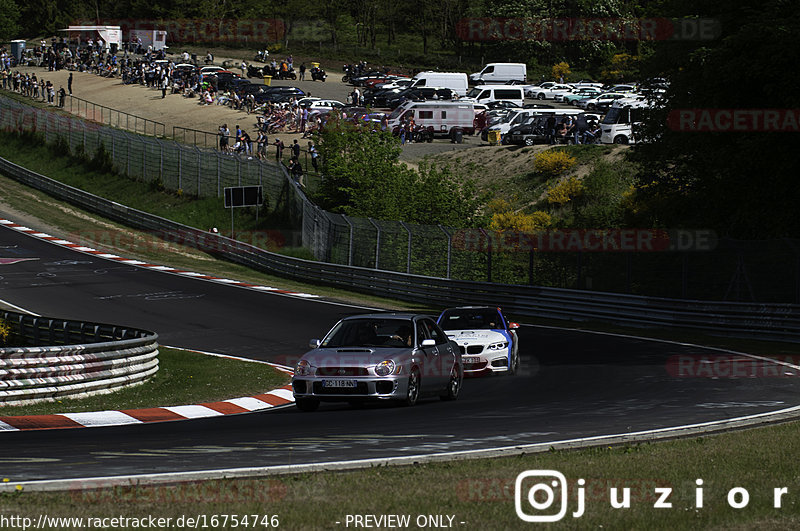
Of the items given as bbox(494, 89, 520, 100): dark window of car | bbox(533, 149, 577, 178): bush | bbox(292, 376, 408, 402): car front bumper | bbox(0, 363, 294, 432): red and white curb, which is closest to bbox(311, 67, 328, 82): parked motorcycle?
bbox(494, 89, 520, 100): dark window of car

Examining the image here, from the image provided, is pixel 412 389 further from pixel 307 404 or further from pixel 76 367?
pixel 76 367

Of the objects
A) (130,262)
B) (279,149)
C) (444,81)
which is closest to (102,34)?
(444,81)

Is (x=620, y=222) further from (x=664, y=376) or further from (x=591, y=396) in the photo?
(x=591, y=396)

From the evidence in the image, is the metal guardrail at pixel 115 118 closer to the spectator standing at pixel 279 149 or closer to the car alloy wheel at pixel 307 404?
the spectator standing at pixel 279 149

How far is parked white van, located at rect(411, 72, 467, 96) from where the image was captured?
80812 millimetres

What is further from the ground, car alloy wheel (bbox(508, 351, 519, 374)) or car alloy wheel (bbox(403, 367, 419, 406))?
car alloy wheel (bbox(403, 367, 419, 406))

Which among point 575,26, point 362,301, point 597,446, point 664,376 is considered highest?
point 575,26

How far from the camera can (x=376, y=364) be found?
1438 cm

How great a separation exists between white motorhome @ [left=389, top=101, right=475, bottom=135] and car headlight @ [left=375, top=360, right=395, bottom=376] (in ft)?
163

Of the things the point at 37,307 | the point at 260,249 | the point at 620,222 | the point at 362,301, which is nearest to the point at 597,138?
the point at 620,222

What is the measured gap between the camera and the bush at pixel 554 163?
183 feet

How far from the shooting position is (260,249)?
43219mm

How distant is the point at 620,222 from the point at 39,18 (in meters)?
96.8

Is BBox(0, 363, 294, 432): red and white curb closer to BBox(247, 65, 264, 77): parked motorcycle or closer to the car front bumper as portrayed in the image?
the car front bumper
